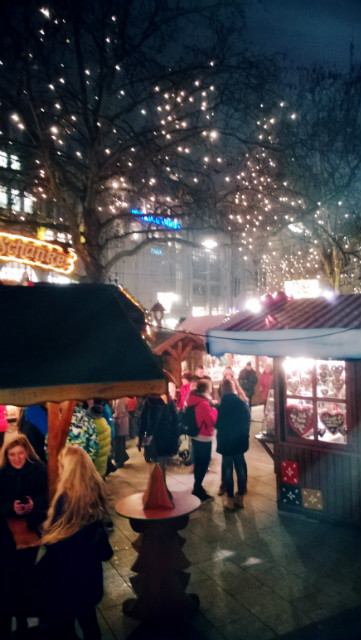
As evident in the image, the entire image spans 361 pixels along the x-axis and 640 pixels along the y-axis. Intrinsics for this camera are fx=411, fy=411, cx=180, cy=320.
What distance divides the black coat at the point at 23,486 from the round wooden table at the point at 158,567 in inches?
31.9

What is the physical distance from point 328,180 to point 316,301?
755 cm

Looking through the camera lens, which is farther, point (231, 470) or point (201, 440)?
point (201, 440)

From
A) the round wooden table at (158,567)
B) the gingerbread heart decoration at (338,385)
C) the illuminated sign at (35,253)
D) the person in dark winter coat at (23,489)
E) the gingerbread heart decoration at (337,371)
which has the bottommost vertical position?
the round wooden table at (158,567)

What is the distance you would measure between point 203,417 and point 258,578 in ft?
8.99

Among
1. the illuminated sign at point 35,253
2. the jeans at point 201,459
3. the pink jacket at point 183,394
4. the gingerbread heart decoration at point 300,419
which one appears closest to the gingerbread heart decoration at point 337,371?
the gingerbread heart decoration at point 300,419

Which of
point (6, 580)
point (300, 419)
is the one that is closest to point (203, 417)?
point (300, 419)

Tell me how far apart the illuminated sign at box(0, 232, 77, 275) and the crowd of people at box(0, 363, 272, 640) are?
2.94m

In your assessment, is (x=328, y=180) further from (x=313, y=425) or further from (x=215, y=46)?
(x=313, y=425)

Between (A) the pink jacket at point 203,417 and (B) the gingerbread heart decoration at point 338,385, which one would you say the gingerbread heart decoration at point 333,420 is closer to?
(B) the gingerbread heart decoration at point 338,385

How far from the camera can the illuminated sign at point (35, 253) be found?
293 inches

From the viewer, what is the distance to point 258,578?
4703 millimetres

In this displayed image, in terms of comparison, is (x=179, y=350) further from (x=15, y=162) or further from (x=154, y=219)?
(x=15, y=162)

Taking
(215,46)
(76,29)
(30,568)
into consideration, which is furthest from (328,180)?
(30,568)

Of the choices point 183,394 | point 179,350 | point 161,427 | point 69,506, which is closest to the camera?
point 69,506
